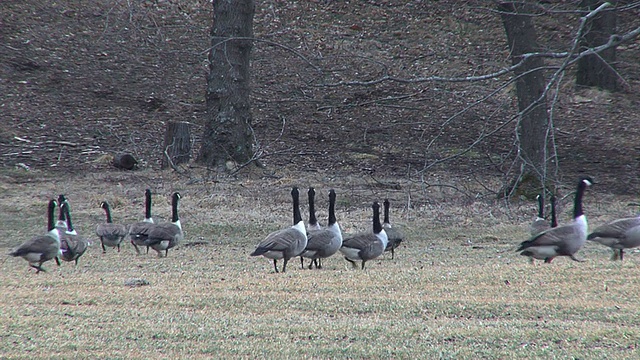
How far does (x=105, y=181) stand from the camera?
58.7ft

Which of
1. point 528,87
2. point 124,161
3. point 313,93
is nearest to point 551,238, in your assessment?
point 528,87

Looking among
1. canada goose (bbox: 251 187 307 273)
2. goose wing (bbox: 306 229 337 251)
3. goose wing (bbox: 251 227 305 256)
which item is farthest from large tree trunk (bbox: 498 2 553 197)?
goose wing (bbox: 251 227 305 256)

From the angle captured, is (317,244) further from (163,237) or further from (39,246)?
(39,246)

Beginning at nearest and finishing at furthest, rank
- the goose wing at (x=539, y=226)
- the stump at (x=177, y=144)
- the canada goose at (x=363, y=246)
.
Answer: the canada goose at (x=363, y=246)
the goose wing at (x=539, y=226)
the stump at (x=177, y=144)

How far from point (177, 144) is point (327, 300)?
12.3 meters

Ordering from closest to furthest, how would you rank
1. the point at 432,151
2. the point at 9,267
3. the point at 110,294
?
the point at 110,294, the point at 9,267, the point at 432,151

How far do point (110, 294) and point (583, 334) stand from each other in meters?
4.49

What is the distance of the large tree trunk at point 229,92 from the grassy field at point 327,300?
4347 millimetres

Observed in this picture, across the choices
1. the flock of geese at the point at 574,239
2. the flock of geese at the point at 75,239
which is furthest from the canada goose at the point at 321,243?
the flock of geese at the point at 75,239

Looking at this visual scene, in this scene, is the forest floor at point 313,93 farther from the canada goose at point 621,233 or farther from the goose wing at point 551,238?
the goose wing at point 551,238

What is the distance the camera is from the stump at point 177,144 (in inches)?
757

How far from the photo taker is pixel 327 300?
25.1 ft

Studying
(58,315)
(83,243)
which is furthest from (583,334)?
(83,243)

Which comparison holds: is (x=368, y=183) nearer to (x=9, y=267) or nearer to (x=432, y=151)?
Answer: (x=432, y=151)
